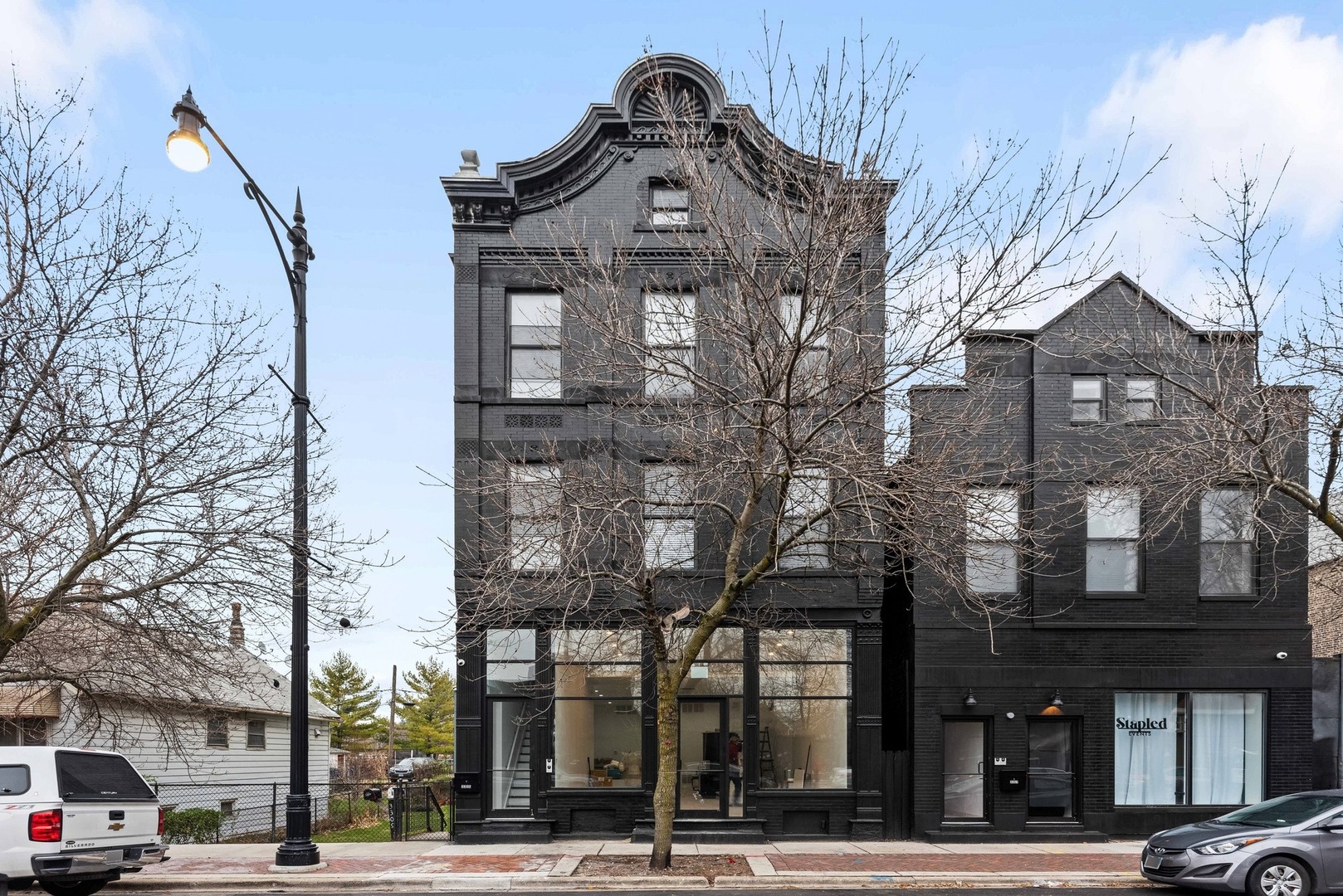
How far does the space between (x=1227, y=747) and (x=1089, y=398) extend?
649 centimetres

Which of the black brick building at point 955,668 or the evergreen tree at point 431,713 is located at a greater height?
the black brick building at point 955,668

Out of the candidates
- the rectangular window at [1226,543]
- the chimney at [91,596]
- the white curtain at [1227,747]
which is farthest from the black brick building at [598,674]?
the rectangular window at [1226,543]

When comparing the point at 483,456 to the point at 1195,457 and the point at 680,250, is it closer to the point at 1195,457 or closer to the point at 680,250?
the point at 680,250

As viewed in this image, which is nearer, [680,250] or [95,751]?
[95,751]

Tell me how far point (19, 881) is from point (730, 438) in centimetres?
975

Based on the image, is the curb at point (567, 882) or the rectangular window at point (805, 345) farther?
the curb at point (567, 882)

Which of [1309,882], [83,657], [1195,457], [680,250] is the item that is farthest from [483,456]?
[1309,882]

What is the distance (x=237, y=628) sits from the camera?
45.2 feet

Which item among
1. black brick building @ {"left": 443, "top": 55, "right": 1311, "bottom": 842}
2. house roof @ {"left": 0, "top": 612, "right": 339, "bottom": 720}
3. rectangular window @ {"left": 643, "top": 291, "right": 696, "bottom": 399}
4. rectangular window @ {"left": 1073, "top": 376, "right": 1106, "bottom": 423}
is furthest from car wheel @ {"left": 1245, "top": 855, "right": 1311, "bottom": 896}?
house roof @ {"left": 0, "top": 612, "right": 339, "bottom": 720}

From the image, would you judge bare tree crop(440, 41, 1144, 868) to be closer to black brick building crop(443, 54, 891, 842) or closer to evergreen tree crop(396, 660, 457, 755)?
black brick building crop(443, 54, 891, 842)

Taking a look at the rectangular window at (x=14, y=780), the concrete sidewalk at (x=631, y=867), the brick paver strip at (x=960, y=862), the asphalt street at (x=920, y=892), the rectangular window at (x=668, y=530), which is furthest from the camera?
the rectangular window at (x=668, y=530)

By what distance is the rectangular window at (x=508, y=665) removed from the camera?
16438 mm

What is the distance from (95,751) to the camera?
1156 centimetres

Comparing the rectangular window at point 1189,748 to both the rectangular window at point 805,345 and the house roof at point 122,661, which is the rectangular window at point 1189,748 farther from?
the house roof at point 122,661
